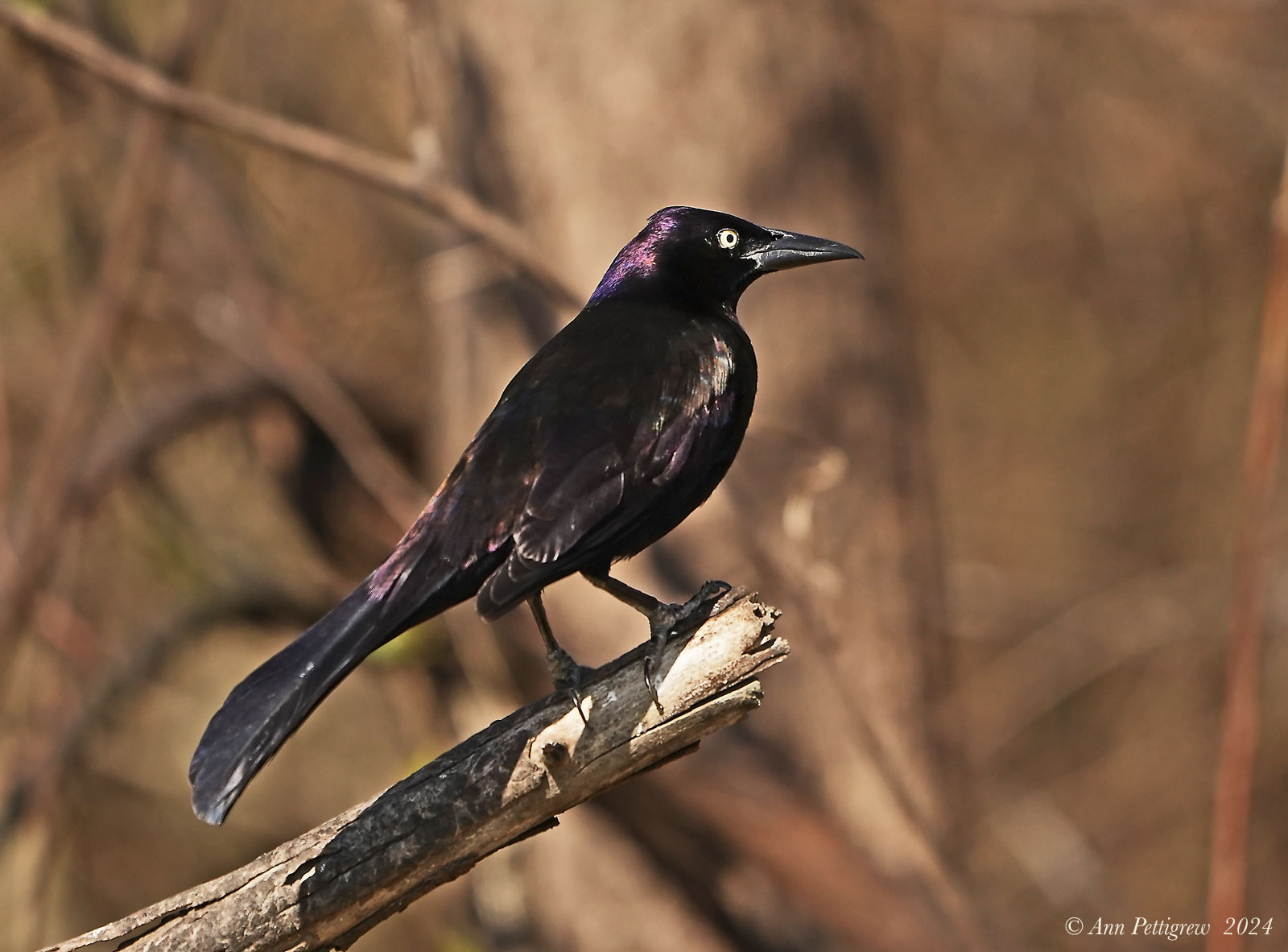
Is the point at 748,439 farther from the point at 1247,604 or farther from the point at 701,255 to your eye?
the point at 1247,604

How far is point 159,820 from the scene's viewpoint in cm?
858

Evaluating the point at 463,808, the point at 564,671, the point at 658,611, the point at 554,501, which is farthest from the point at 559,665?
the point at 463,808

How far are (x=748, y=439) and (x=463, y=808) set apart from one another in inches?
114

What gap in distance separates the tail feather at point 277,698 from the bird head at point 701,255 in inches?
47.8

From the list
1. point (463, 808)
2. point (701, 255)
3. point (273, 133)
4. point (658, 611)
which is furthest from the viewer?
point (273, 133)

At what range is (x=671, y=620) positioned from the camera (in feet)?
8.25

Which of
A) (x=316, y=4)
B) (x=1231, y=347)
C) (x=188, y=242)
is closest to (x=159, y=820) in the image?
(x=188, y=242)

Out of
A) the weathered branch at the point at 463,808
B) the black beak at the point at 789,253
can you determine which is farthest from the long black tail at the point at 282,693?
the black beak at the point at 789,253

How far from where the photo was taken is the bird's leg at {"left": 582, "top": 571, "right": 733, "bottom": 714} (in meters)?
2.36

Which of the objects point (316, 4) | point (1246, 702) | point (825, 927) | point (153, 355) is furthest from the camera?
point (153, 355)

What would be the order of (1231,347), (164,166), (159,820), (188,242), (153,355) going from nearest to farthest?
(164,166) < (188,242) < (153,355) < (159,820) < (1231,347)

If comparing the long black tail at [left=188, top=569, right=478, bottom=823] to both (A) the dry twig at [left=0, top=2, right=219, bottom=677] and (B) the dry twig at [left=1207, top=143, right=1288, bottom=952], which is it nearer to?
(B) the dry twig at [left=1207, top=143, right=1288, bottom=952]

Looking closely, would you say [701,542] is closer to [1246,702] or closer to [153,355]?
[1246,702]

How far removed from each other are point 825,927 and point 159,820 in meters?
5.47
